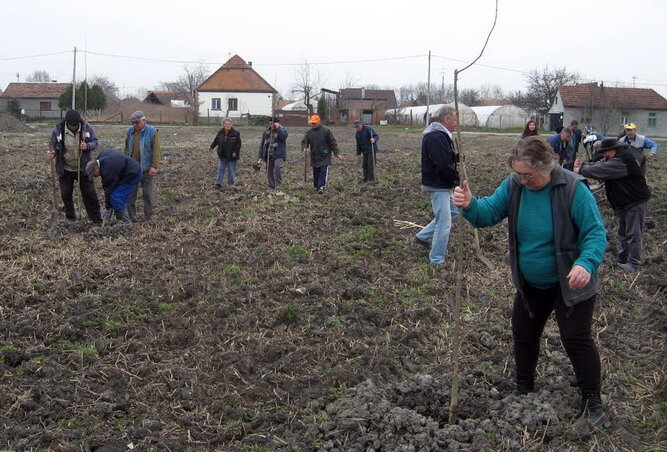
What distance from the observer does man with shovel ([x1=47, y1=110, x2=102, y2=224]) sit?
890 cm

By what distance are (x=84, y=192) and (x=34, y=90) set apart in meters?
61.0

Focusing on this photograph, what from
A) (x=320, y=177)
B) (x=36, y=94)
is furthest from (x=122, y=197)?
(x=36, y=94)

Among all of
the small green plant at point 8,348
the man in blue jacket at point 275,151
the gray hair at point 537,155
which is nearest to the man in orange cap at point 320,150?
the man in blue jacket at point 275,151

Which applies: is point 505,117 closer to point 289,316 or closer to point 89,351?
point 289,316

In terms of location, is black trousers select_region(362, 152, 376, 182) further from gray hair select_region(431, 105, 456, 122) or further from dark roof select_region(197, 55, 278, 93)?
dark roof select_region(197, 55, 278, 93)

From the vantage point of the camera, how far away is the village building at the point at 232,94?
5825 cm

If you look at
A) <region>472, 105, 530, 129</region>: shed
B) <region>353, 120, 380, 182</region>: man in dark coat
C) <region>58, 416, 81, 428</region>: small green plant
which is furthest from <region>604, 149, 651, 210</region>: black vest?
<region>472, 105, 530, 129</region>: shed

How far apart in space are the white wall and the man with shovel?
49.7 m

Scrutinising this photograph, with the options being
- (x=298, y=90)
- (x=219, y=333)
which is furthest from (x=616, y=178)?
(x=298, y=90)

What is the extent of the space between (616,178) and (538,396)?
13.7 ft

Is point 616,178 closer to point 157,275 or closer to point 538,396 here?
point 538,396

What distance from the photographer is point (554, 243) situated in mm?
3771

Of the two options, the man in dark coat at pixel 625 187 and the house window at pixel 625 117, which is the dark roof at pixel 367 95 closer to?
the house window at pixel 625 117

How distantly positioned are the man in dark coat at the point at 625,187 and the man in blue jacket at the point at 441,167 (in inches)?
59.8
